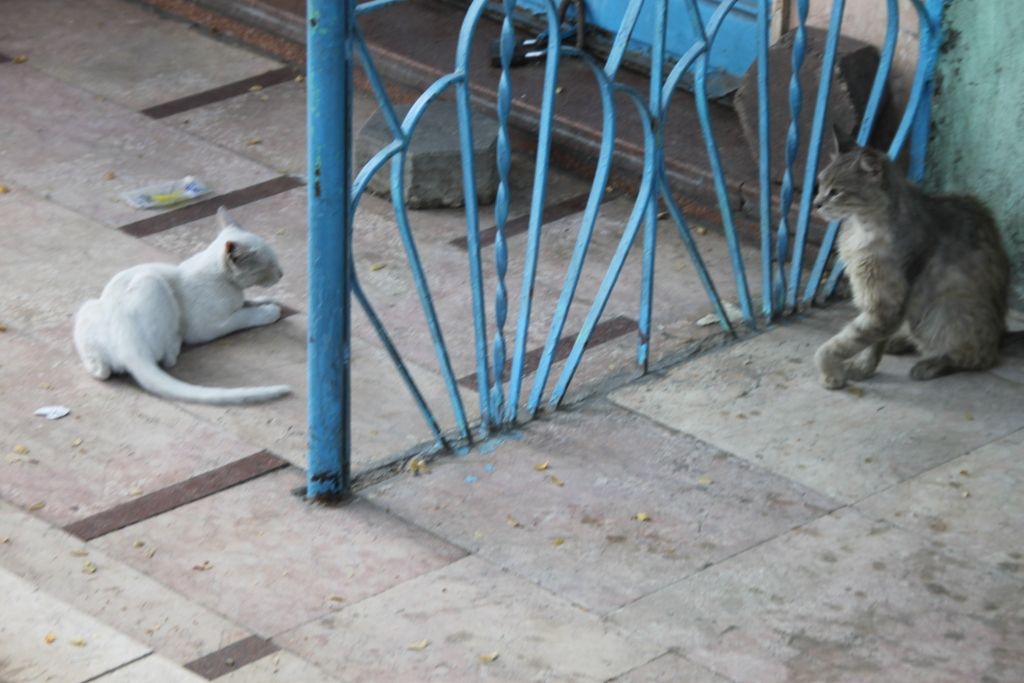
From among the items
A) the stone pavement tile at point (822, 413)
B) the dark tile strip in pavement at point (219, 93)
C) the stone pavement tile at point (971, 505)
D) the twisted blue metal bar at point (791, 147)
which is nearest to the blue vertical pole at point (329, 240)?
the stone pavement tile at point (822, 413)

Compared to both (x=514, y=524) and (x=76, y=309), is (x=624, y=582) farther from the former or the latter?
(x=76, y=309)

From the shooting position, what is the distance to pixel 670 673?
13.7 feet

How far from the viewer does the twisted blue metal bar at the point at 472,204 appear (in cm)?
480

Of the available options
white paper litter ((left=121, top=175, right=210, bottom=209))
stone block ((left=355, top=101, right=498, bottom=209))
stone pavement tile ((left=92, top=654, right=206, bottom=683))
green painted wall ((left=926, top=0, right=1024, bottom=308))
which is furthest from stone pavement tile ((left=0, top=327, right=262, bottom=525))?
green painted wall ((left=926, top=0, right=1024, bottom=308))

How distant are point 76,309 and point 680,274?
221cm

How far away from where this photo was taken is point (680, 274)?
21.3 feet

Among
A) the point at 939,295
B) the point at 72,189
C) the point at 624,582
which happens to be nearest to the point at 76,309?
the point at 72,189

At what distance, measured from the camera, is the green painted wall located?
19.2 feet

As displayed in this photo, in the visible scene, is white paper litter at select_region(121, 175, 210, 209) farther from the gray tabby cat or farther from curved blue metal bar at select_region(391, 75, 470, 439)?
the gray tabby cat

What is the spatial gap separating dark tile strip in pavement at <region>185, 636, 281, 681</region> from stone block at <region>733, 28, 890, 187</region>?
9.48 ft

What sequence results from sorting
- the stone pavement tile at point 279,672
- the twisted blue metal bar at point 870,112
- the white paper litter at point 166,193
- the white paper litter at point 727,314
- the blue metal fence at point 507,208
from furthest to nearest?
the white paper litter at point 166,193, the white paper litter at point 727,314, the twisted blue metal bar at point 870,112, the blue metal fence at point 507,208, the stone pavement tile at point 279,672

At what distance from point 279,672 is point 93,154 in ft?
12.7

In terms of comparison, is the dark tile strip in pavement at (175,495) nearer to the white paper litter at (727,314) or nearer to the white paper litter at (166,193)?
the white paper litter at (727,314)

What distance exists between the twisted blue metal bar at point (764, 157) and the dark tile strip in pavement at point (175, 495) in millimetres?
1857
